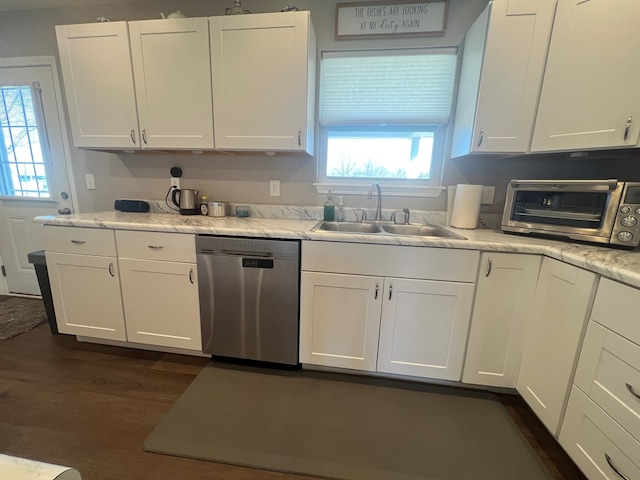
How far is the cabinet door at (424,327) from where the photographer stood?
1530mm

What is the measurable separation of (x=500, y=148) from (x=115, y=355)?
9.31ft

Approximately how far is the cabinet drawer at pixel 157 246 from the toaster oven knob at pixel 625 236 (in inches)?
85.8

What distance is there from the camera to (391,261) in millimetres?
1535

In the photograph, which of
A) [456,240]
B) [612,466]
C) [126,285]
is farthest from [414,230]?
[126,285]

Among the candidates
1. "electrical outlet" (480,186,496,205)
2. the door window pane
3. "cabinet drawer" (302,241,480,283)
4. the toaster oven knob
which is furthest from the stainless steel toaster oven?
the door window pane

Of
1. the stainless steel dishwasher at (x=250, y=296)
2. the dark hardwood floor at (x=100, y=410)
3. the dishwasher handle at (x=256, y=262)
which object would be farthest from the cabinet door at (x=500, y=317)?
the dishwasher handle at (x=256, y=262)

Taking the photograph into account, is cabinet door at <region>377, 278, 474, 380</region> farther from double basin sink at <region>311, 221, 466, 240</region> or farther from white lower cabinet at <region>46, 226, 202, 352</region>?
white lower cabinet at <region>46, 226, 202, 352</region>

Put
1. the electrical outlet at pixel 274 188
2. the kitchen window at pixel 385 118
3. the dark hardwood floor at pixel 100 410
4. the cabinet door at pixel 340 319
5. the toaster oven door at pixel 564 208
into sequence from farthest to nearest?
the electrical outlet at pixel 274 188, the kitchen window at pixel 385 118, the cabinet door at pixel 340 319, the toaster oven door at pixel 564 208, the dark hardwood floor at pixel 100 410

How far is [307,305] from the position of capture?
166cm

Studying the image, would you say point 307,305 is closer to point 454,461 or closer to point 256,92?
point 454,461

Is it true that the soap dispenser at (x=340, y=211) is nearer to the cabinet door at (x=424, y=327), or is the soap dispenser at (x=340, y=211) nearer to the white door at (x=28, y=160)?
the cabinet door at (x=424, y=327)

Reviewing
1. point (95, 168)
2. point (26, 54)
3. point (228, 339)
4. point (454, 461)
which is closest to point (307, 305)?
point (228, 339)

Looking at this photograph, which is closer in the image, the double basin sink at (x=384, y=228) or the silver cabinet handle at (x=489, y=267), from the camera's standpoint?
the silver cabinet handle at (x=489, y=267)

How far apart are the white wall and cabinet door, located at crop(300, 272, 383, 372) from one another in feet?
2.53
